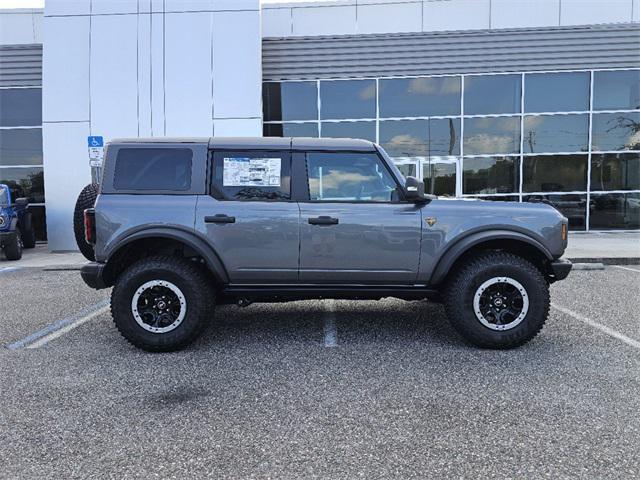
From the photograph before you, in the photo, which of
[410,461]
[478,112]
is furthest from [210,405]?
[478,112]

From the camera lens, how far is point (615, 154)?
1368cm

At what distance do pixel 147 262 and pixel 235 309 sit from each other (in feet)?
5.99

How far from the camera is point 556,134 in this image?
13625 millimetres

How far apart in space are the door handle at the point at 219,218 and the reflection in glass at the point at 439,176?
10.1 metres

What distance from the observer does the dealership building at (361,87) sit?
12094 mm

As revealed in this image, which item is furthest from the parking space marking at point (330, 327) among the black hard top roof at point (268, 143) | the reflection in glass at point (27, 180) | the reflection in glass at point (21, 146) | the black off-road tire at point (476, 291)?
the reflection in glass at point (21, 146)

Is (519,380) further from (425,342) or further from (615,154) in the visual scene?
(615,154)

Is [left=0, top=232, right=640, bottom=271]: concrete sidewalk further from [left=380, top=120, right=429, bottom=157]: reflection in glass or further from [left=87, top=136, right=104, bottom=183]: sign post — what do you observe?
[left=380, top=120, right=429, bottom=157]: reflection in glass

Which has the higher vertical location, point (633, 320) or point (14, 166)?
point (14, 166)

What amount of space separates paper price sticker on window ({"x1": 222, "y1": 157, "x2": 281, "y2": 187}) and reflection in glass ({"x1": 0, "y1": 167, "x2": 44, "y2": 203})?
12.1m

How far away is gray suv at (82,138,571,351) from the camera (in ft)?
13.9

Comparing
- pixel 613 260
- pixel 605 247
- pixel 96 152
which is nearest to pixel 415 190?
pixel 613 260

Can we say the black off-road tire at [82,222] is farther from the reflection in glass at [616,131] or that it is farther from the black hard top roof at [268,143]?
the reflection in glass at [616,131]

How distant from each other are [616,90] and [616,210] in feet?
11.3
